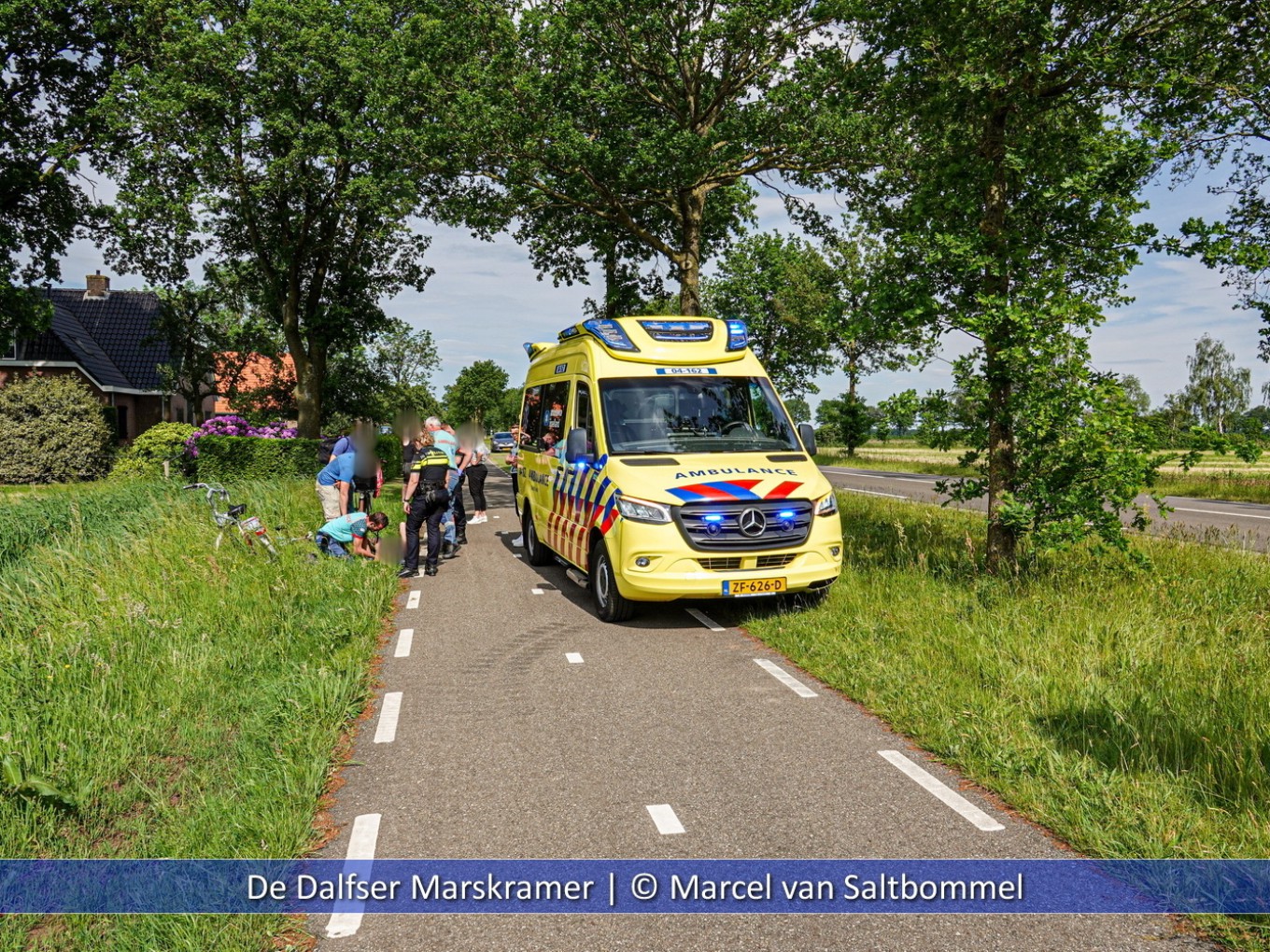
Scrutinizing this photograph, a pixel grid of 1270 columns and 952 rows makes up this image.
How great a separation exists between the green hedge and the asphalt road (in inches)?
734

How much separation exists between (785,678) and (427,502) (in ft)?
18.4

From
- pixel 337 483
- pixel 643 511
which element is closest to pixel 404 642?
pixel 643 511

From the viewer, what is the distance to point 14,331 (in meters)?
22.7

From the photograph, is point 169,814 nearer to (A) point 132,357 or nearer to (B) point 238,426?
(B) point 238,426

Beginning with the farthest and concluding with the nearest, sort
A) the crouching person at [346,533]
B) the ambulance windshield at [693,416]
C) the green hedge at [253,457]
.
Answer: the green hedge at [253,457], the crouching person at [346,533], the ambulance windshield at [693,416]

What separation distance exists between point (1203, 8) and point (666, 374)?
600cm

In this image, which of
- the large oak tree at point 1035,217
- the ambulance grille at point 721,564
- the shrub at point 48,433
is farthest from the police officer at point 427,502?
the shrub at point 48,433

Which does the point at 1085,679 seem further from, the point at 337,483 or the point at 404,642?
the point at 337,483

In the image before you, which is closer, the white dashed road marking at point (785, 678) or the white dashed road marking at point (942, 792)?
the white dashed road marking at point (942, 792)

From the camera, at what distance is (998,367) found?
309 inches

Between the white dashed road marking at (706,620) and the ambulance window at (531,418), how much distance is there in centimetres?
363

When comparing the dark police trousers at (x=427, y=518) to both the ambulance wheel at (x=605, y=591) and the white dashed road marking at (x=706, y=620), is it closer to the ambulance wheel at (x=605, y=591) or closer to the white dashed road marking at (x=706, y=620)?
the ambulance wheel at (x=605, y=591)

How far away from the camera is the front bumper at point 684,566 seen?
689 centimetres

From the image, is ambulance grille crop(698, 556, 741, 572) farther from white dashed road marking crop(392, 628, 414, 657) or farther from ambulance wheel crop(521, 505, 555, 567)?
ambulance wheel crop(521, 505, 555, 567)
